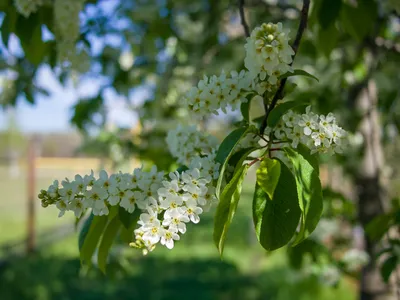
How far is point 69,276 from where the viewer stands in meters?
4.69

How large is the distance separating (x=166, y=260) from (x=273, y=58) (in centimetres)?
466

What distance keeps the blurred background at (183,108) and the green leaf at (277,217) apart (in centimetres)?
36

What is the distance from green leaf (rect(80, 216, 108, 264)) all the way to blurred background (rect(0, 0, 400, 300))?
0.46 m

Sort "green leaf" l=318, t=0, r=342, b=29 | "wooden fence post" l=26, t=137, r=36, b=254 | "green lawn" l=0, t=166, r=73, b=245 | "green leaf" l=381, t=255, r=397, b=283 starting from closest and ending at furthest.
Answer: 1. "green leaf" l=381, t=255, r=397, b=283
2. "green leaf" l=318, t=0, r=342, b=29
3. "wooden fence post" l=26, t=137, r=36, b=254
4. "green lawn" l=0, t=166, r=73, b=245

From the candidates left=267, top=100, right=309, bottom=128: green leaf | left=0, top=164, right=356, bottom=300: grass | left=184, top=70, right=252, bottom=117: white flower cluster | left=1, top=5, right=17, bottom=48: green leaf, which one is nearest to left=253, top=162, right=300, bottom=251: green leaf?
left=267, top=100, right=309, bottom=128: green leaf

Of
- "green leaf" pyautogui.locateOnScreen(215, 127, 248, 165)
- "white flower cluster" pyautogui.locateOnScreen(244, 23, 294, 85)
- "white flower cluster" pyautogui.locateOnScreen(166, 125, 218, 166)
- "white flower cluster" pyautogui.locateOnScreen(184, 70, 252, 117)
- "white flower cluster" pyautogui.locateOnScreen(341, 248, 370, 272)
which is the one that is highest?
"white flower cluster" pyautogui.locateOnScreen(244, 23, 294, 85)

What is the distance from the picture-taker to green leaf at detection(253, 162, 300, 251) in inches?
32.0

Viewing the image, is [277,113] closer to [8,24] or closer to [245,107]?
[245,107]

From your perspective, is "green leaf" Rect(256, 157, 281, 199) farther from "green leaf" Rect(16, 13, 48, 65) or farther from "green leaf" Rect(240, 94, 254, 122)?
"green leaf" Rect(16, 13, 48, 65)

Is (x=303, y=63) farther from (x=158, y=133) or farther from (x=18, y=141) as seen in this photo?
(x=18, y=141)

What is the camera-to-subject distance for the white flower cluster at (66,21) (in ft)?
4.67

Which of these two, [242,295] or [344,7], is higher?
[344,7]

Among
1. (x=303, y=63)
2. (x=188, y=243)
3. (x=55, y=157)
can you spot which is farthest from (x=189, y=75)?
(x=55, y=157)

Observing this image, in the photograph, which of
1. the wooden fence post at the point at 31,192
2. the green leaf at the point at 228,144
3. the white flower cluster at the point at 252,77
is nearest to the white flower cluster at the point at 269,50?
the white flower cluster at the point at 252,77
